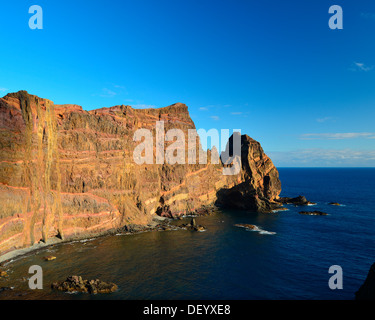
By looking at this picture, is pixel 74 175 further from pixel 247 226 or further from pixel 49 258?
pixel 247 226

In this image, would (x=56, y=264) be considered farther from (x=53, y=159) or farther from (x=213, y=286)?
(x=213, y=286)

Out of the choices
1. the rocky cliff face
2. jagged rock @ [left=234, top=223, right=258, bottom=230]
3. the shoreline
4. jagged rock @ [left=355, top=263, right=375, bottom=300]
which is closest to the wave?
jagged rock @ [left=234, top=223, right=258, bottom=230]

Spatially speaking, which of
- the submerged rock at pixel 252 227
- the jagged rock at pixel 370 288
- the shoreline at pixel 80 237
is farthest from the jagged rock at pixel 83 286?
the submerged rock at pixel 252 227

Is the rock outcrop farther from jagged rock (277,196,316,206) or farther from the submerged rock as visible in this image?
the submerged rock
